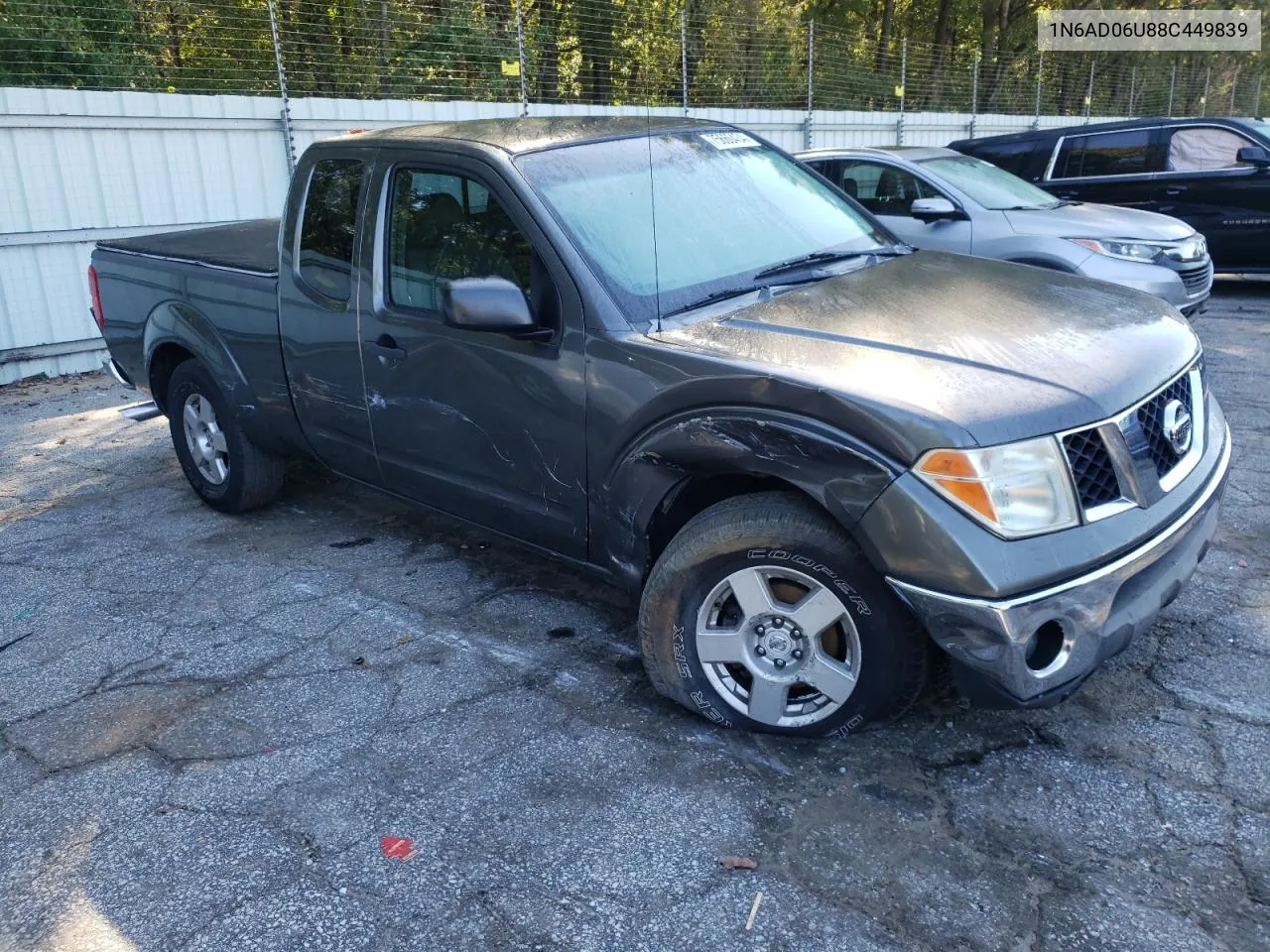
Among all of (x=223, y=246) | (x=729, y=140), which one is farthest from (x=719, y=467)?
(x=223, y=246)

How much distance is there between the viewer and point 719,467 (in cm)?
291

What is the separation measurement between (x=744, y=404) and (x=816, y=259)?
1.10 metres

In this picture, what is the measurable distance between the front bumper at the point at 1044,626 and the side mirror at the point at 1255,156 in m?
8.43

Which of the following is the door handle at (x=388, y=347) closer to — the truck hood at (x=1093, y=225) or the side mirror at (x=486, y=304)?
the side mirror at (x=486, y=304)

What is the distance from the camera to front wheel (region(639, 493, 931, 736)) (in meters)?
2.75

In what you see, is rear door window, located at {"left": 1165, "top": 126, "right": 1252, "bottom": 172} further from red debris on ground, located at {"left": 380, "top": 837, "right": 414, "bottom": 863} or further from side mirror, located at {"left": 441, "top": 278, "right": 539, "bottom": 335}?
red debris on ground, located at {"left": 380, "top": 837, "right": 414, "bottom": 863}

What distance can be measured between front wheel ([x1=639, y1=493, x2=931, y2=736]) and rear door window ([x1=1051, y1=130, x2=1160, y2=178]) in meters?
8.72

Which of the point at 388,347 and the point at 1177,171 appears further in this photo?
the point at 1177,171

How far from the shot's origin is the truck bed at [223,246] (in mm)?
4691

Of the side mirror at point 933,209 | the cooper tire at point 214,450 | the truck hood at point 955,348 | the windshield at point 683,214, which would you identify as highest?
the windshield at point 683,214

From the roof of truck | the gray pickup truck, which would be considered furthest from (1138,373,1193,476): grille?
the roof of truck

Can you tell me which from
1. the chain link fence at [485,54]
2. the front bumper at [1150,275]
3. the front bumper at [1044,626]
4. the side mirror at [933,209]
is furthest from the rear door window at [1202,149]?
the front bumper at [1044,626]

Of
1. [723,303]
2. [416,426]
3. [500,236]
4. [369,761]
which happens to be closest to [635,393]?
[723,303]

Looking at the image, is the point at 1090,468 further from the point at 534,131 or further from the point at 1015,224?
the point at 1015,224
